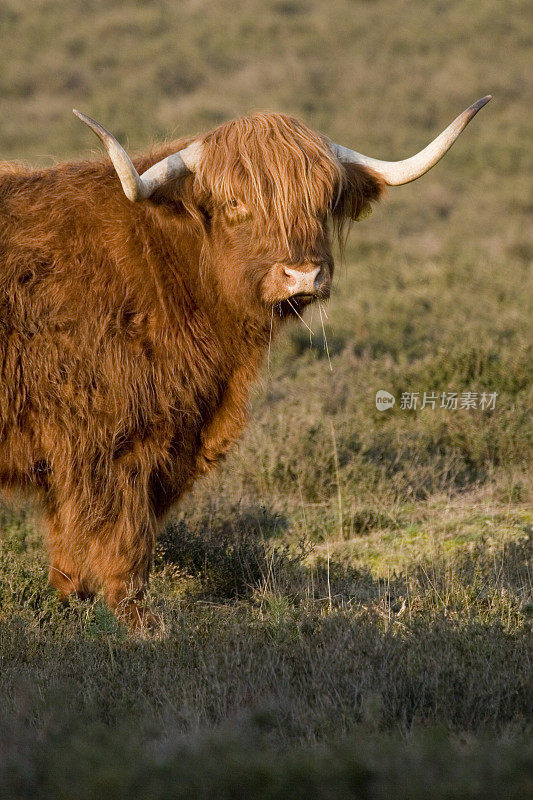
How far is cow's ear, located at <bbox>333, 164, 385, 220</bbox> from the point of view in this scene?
4.34 metres

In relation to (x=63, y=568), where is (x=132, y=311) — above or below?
above

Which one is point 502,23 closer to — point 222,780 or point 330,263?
point 330,263

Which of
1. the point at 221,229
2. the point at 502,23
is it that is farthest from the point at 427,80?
the point at 221,229

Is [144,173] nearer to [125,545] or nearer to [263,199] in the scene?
[263,199]

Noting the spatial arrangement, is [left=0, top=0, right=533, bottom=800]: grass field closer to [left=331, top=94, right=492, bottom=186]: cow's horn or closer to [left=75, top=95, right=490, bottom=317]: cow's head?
[left=75, top=95, right=490, bottom=317]: cow's head

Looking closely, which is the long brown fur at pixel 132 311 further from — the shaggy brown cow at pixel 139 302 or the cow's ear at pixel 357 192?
the cow's ear at pixel 357 192

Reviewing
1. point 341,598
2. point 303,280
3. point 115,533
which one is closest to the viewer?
point 303,280

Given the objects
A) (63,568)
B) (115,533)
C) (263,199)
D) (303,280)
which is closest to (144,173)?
(263,199)

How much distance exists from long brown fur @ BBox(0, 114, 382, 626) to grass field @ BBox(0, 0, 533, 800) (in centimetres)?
45

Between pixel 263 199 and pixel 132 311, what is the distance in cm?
71

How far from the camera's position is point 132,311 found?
3922 mm

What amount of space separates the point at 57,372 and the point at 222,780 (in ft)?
6.75

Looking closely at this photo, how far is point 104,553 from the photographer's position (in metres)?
4.12

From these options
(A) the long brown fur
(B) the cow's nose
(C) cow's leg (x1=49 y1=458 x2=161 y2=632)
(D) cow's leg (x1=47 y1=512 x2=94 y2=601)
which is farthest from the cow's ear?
(D) cow's leg (x1=47 y1=512 x2=94 y2=601)
